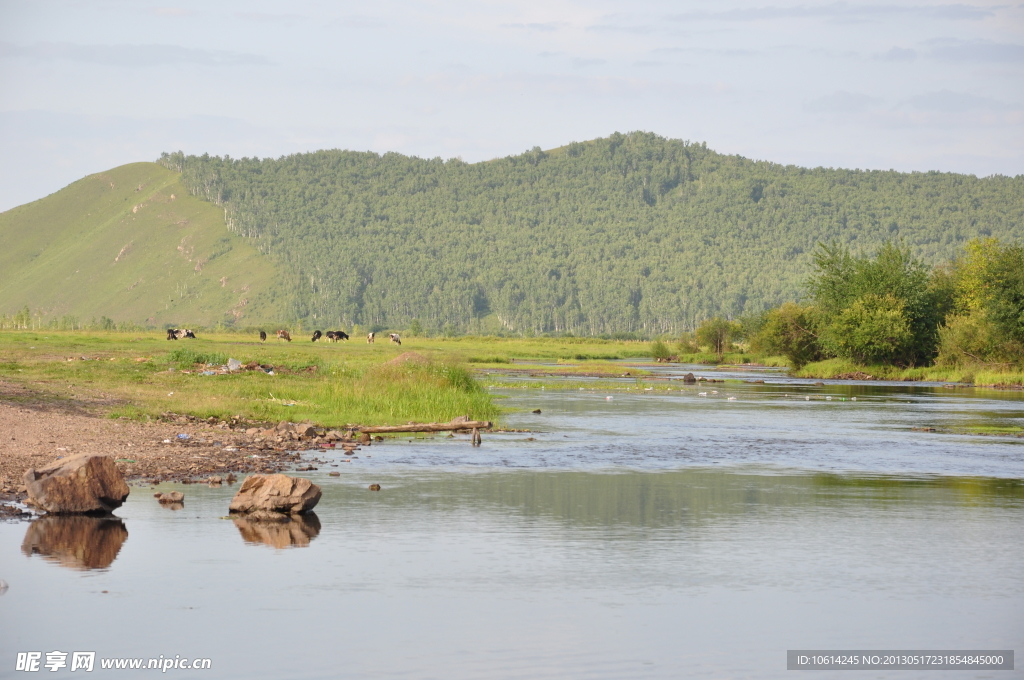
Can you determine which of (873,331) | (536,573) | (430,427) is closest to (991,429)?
(430,427)

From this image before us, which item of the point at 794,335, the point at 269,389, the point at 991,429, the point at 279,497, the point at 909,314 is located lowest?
the point at 991,429

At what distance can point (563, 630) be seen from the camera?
12.7m

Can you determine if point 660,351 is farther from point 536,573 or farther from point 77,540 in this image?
point 77,540

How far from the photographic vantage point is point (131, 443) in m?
25.9

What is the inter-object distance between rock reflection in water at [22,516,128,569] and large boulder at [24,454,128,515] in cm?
22

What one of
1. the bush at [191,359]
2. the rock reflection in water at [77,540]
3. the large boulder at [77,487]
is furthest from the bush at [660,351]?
the rock reflection in water at [77,540]

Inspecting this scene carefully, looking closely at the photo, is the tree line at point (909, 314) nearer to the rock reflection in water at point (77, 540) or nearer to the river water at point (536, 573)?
the river water at point (536, 573)

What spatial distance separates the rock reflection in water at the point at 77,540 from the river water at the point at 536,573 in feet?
0.22

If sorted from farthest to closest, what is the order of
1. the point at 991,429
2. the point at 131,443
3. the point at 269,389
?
the point at 269,389 → the point at 991,429 → the point at 131,443

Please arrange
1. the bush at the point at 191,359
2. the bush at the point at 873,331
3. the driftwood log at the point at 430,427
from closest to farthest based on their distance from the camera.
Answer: the driftwood log at the point at 430,427 → the bush at the point at 191,359 → the bush at the point at 873,331

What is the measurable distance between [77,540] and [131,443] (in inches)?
375

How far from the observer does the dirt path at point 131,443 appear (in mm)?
22641

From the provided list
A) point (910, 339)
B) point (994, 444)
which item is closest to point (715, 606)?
point (994, 444)

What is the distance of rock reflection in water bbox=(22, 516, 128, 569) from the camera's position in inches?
607
